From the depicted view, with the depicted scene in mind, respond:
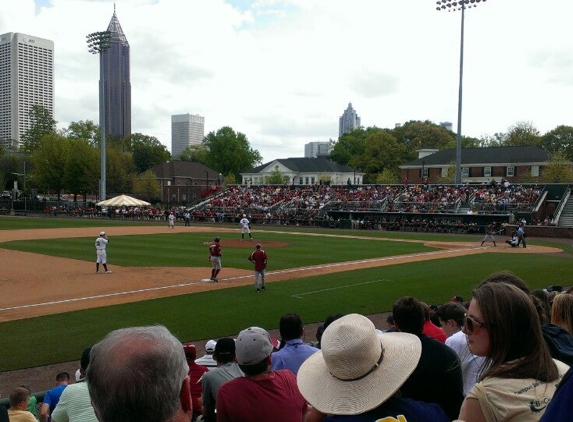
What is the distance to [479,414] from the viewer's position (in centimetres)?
270

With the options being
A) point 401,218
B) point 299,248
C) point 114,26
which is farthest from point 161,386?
point 114,26

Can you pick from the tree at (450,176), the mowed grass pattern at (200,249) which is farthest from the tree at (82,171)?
the tree at (450,176)

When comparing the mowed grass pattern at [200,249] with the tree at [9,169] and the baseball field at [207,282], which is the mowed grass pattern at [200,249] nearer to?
the baseball field at [207,282]

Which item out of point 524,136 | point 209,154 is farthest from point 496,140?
point 209,154

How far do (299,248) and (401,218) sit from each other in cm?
2110

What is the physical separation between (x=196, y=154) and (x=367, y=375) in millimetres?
143419

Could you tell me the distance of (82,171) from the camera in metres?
85.6

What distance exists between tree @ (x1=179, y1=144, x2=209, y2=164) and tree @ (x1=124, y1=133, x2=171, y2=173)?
1162 cm

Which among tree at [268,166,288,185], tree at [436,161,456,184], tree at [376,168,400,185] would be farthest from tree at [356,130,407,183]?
tree at [436,161,456,184]

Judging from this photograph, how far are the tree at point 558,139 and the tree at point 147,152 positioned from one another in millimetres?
81088

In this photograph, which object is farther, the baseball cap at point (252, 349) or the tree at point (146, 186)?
the tree at point (146, 186)

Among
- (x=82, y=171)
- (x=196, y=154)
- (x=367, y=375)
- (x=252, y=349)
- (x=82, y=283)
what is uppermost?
(x=196, y=154)

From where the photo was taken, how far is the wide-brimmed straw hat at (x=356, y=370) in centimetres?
273

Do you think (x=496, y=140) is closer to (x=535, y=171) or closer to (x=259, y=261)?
(x=535, y=171)
